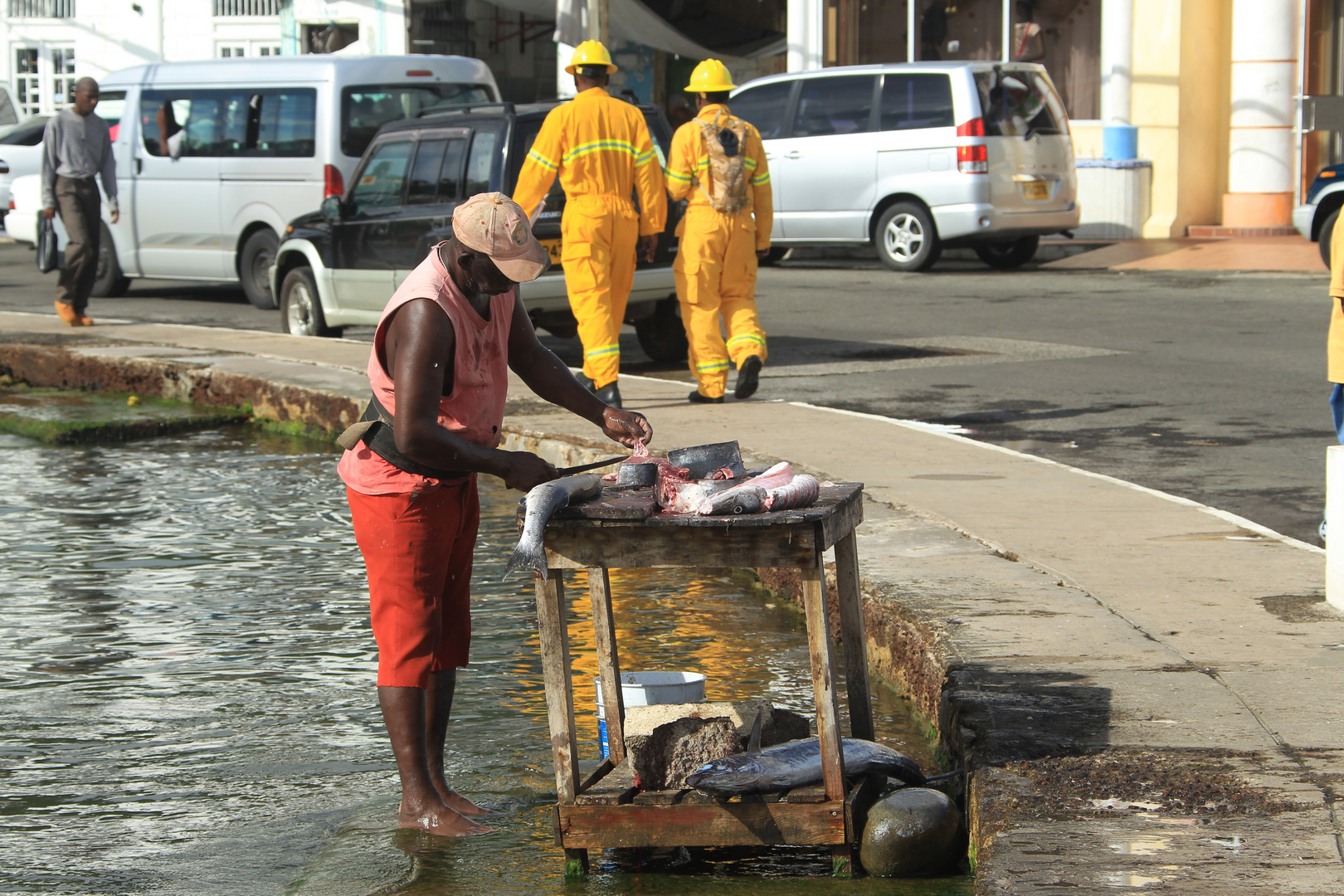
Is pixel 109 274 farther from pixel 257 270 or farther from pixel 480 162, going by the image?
pixel 480 162

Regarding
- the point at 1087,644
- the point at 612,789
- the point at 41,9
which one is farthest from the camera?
the point at 41,9

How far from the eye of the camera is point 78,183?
12578mm

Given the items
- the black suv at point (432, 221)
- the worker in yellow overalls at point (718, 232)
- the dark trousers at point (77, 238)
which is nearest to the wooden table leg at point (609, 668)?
the worker in yellow overalls at point (718, 232)

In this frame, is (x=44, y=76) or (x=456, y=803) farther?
(x=44, y=76)

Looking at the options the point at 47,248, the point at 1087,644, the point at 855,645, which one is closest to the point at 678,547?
the point at 855,645

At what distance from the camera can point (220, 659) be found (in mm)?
5449

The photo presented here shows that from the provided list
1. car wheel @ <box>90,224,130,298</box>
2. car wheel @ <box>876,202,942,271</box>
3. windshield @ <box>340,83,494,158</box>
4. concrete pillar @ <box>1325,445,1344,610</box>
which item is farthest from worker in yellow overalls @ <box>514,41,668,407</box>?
car wheel @ <box>876,202,942,271</box>

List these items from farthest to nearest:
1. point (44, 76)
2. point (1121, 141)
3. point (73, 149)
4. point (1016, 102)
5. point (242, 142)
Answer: point (44, 76) → point (1121, 141) → point (1016, 102) → point (242, 142) → point (73, 149)

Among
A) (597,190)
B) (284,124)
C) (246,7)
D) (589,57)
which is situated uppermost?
(246,7)

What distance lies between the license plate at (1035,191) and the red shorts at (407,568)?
547 inches

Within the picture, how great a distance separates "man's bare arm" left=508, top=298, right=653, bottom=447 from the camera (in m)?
4.14

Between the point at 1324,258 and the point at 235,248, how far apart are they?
388 inches

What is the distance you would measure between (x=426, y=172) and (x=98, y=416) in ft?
8.67

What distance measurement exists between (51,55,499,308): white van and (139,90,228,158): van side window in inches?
0.4
